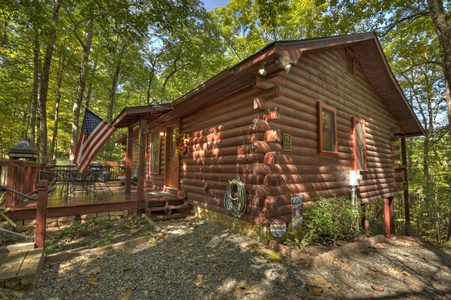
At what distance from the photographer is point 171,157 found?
8.23 metres

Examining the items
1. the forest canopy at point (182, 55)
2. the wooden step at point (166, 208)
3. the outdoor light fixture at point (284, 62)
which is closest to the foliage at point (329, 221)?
the outdoor light fixture at point (284, 62)

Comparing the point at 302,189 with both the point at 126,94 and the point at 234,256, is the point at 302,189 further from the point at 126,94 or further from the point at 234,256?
the point at 126,94

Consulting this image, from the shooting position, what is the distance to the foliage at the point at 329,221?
4332 millimetres

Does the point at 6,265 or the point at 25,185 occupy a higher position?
the point at 25,185

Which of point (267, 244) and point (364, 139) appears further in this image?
point (364, 139)

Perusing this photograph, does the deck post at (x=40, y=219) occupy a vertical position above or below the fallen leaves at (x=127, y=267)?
above

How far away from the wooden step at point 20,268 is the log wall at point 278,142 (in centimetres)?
342

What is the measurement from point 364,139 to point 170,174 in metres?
6.87

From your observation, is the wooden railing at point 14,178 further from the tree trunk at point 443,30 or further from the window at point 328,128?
the tree trunk at point 443,30

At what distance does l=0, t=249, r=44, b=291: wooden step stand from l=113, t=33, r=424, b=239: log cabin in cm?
301

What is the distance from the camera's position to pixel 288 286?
2.95 m

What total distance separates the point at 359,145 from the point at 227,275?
616 centimetres

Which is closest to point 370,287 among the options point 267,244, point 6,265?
point 267,244

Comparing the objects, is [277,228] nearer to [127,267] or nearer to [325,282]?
[325,282]
